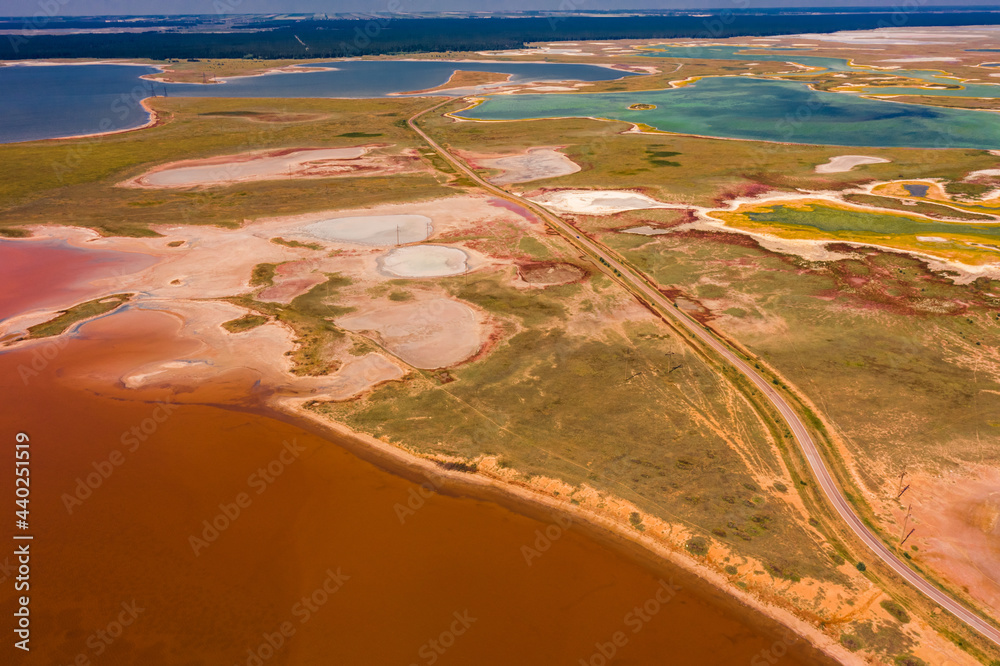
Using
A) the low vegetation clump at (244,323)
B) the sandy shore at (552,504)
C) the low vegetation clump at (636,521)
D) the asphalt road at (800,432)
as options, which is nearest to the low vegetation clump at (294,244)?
the low vegetation clump at (244,323)

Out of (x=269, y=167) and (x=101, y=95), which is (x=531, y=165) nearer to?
(x=269, y=167)

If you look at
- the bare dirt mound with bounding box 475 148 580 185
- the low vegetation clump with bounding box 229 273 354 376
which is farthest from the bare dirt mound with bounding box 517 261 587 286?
the bare dirt mound with bounding box 475 148 580 185

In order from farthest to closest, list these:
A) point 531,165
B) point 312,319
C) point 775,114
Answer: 1. point 775,114
2. point 531,165
3. point 312,319

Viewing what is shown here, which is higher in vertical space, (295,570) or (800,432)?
(800,432)

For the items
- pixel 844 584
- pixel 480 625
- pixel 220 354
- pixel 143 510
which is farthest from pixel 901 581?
pixel 220 354

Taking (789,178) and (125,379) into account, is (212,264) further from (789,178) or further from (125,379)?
(789,178)

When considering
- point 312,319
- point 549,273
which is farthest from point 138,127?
point 549,273
